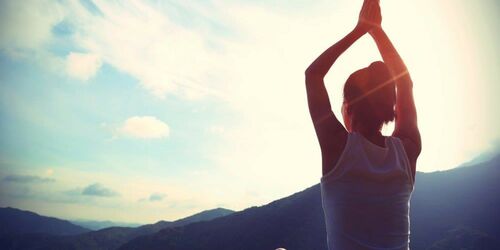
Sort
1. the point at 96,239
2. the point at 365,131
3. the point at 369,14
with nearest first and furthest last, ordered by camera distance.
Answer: the point at 365,131
the point at 369,14
the point at 96,239

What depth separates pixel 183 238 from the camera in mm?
118125

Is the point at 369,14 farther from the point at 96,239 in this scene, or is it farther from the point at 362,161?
the point at 96,239

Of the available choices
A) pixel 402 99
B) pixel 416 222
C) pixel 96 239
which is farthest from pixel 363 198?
pixel 96 239

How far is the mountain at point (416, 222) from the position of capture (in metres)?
88.0

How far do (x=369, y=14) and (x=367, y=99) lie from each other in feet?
1.97

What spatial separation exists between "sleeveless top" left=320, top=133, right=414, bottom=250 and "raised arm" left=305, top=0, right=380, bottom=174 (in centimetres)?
5

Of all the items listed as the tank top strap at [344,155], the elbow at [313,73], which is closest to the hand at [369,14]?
the elbow at [313,73]

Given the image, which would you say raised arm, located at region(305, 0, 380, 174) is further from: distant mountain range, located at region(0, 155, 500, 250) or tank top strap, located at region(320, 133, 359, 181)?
distant mountain range, located at region(0, 155, 500, 250)

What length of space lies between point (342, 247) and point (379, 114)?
2.47 ft

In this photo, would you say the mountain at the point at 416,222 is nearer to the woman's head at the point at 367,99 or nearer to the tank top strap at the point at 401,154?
the tank top strap at the point at 401,154

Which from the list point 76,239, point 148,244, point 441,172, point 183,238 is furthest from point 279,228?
point 76,239

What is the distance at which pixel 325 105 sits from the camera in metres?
1.92

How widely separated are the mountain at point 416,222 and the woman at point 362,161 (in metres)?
87.4

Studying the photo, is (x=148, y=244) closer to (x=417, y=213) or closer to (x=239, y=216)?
(x=239, y=216)
